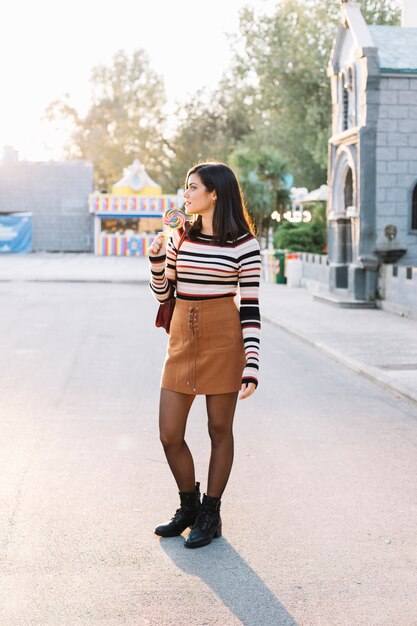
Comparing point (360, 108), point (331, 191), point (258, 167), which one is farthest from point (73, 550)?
point (258, 167)

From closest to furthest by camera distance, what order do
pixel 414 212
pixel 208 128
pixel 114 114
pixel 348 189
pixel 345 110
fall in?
pixel 414 212, pixel 345 110, pixel 348 189, pixel 208 128, pixel 114 114

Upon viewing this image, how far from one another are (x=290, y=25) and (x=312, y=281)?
1153 inches

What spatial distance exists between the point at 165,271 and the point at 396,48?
16.7m

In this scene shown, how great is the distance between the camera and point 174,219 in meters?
4.85

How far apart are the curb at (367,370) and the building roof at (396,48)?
7.11 m

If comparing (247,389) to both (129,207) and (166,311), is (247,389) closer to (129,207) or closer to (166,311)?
(166,311)

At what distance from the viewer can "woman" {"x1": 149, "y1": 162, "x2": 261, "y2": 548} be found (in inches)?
191

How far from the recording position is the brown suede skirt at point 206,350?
4.84 meters

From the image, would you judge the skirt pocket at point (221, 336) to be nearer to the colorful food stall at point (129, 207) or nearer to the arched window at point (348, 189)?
the arched window at point (348, 189)

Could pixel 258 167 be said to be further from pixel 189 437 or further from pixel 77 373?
pixel 189 437

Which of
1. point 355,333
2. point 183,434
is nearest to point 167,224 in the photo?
point 183,434

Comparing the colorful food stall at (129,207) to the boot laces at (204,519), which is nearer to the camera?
the boot laces at (204,519)

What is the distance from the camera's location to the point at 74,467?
645cm

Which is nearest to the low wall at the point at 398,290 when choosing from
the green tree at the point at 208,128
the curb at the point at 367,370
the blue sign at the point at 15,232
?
the curb at the point at 367,370
